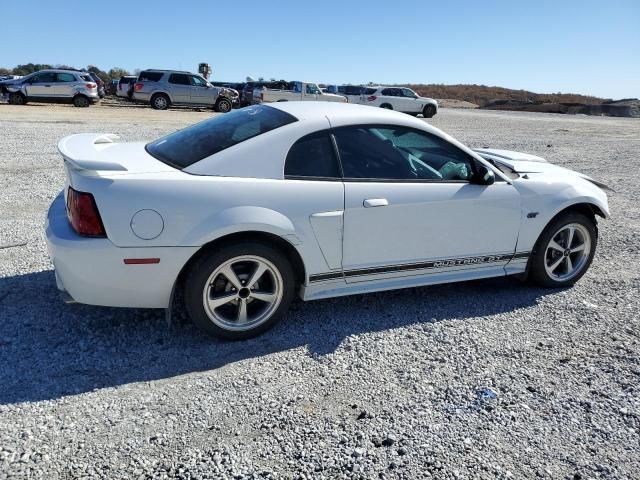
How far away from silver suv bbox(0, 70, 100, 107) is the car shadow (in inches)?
896

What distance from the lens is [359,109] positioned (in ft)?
13.3

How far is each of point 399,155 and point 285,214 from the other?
3.54 ft

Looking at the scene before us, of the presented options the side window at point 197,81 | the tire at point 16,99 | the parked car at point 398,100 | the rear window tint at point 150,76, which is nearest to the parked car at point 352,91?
the parked car at point 398,100

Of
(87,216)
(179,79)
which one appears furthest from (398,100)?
(87,216)

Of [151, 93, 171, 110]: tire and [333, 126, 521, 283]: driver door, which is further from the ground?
[333, 126, 521, 283]: driver door

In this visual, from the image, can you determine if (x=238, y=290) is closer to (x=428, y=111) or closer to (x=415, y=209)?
(x=415, y=209)

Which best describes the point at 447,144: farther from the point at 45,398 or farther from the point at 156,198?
the point at 45,398

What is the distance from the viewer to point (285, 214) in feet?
11.2

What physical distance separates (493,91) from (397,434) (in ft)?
280

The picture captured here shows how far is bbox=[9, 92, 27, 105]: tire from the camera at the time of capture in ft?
76.7

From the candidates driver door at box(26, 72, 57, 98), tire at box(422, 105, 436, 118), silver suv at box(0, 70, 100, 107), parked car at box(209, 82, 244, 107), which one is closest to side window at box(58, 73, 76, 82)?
silver suv at box(0, 70, 100, 107)

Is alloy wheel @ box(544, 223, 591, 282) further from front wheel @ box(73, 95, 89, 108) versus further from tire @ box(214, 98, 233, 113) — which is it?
front wheel @ box(73, 95, 89, 108)

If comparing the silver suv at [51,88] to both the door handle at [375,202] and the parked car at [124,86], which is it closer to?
the parked car at [124,86]

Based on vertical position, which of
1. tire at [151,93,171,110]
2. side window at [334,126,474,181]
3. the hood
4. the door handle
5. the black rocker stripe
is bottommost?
tire at [151,93,171,110]
